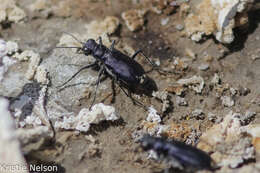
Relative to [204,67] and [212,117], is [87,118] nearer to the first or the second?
[212,117]

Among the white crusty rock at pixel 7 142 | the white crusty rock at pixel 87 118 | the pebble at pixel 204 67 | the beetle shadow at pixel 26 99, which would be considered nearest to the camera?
the white crusty rock at pixel 7 142

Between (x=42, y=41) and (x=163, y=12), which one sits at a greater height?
(x=163, y=12)

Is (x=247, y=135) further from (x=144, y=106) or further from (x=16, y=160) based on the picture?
(x=16, y=160)

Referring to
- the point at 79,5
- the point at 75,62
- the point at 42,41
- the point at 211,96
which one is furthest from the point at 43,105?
the point at 211,96

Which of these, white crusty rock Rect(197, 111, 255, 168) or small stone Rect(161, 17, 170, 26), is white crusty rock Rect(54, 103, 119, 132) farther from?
small stone Rect(161, 17, 170, 26)

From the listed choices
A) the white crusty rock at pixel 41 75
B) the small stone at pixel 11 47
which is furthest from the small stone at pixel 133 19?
the small stone at pixel 11 47

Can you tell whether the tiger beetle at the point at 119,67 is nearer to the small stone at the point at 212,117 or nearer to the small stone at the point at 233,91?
the small stone at the point at 212,117
